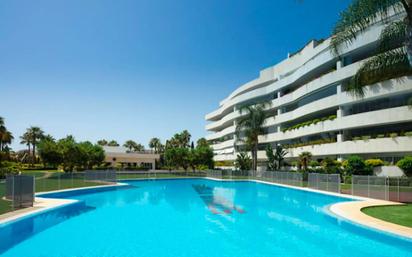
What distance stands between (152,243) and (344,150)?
26.9 m

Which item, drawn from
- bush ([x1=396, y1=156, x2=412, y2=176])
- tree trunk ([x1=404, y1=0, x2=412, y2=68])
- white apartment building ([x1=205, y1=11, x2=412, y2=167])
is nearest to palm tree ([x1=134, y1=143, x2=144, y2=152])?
white apartment building ([x1=205, y1=11, x2=412, y2=167])

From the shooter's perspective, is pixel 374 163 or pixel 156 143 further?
pixel 156 143

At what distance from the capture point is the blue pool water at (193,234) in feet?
36.0

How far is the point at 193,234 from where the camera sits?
13.7 meters

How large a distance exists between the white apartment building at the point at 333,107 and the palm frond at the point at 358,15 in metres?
16.6

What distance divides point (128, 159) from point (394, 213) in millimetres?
63799

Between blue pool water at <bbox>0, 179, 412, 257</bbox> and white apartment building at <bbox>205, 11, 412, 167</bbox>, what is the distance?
14.2 metres

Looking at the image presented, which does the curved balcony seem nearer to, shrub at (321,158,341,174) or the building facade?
shrub at (321,158,341,174)

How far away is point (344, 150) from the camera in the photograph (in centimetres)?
3325

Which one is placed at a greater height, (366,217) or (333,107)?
(333,107)

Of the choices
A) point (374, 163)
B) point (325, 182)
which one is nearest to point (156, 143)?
point (374, 163)

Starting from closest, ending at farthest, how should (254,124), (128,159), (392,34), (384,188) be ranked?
1. (392,34)
2. (384,188)
3. (254,124)
4. (128,159)

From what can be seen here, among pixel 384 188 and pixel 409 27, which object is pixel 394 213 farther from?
pixel 409 27

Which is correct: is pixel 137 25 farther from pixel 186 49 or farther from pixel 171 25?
pixel 186 49
